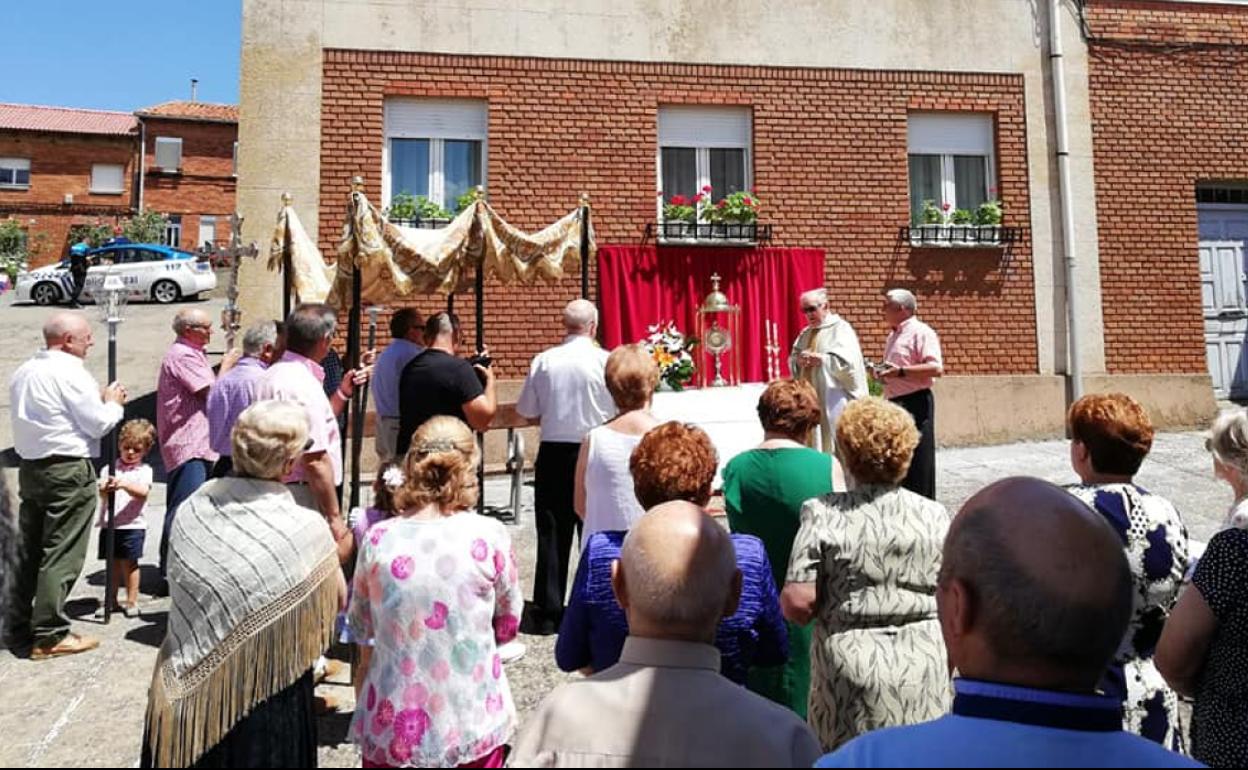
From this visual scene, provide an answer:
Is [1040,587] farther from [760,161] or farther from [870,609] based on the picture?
[760,161]

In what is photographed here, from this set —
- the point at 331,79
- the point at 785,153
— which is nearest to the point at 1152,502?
the point at 785,153

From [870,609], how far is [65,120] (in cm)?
4669

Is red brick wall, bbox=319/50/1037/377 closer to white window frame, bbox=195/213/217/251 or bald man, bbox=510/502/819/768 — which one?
bald man, bbox=510/502/819/768

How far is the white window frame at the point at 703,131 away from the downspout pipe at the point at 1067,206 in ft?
14.5

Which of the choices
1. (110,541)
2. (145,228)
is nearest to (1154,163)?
(110,541)

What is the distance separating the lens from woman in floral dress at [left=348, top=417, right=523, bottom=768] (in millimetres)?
2412

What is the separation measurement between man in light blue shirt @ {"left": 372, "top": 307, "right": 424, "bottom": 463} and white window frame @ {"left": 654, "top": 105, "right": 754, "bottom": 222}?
6.12 metres

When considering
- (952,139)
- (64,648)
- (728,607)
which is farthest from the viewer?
(952,139)

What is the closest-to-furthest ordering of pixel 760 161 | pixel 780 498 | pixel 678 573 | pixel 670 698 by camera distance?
pixel 670 698, pixel 678 573, pixel 780 498, pixel 760 161

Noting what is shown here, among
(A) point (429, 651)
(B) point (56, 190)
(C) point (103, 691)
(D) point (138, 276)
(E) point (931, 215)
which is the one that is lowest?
(C) point (103, 691)

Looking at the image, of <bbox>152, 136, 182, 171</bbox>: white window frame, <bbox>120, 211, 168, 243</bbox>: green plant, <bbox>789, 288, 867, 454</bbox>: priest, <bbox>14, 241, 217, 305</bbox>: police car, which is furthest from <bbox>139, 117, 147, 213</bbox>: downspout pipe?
<bbox>789, 288, 867, 454</bbox>: priest

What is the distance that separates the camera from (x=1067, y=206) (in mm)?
10953

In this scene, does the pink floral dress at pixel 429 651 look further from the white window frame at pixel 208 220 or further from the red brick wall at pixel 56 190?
the red brick wall at pixel 56 190

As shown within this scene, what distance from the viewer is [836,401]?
635 centimetres
